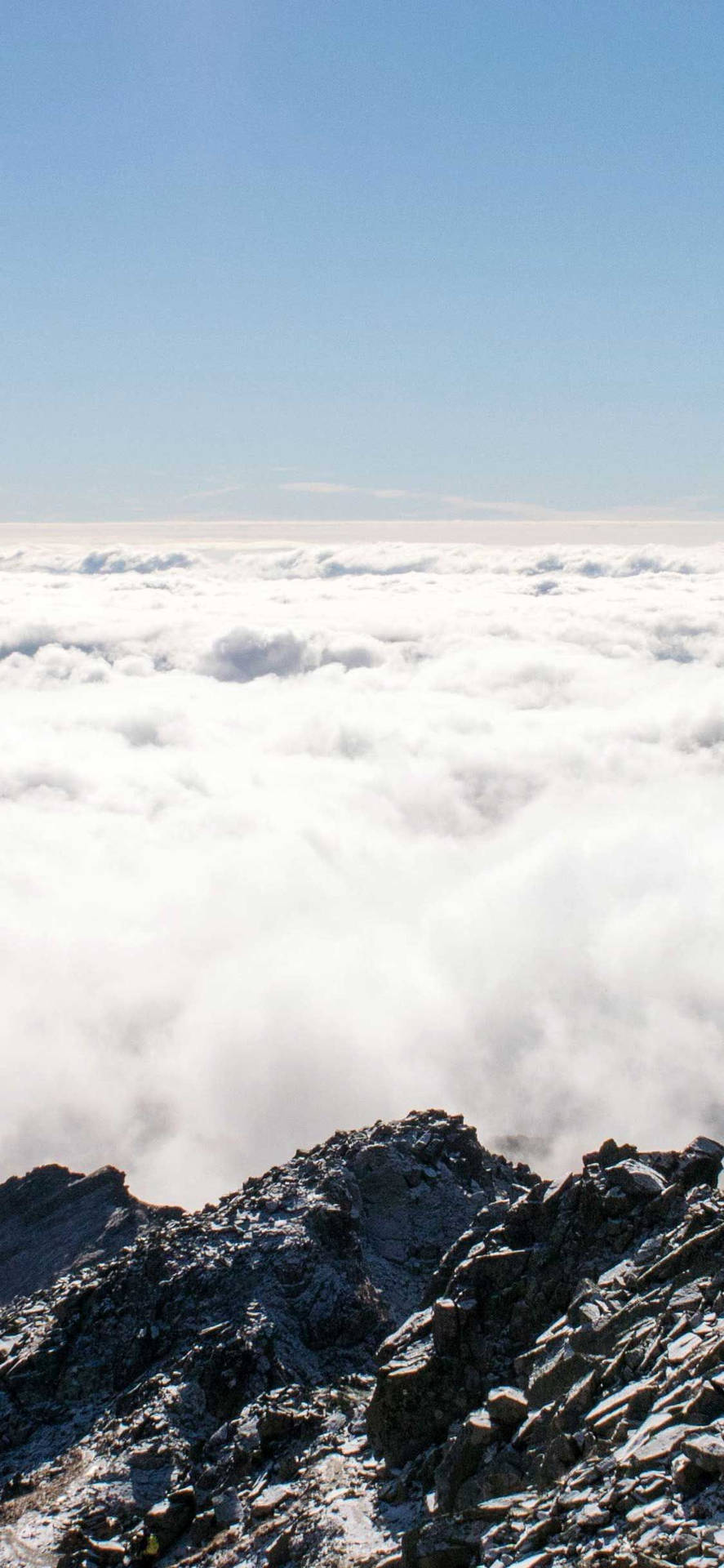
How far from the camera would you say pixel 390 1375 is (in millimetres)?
45594

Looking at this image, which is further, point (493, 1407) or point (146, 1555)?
point (146, 1555)

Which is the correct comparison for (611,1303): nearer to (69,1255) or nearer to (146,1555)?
(146,1555)

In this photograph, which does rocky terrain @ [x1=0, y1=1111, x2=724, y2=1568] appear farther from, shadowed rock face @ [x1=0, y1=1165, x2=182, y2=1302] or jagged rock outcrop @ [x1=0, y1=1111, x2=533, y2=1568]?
shadowed rock face @ [x1=0, y1=1165, x2=182, y2=1302]

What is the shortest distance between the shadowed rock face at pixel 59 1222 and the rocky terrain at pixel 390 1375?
21.8 m

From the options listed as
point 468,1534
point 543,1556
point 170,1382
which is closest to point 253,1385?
point 170,1382

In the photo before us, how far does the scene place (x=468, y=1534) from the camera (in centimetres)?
3047

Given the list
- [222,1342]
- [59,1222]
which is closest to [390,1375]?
[222,1342]

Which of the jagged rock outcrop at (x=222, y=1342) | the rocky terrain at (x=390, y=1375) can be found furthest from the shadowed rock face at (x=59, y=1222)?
the rocky terrain at (x=390, y=1375)

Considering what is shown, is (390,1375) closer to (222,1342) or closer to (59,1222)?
(222,1342)

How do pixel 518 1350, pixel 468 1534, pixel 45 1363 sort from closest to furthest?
pixel 468 1534
pixel 518 1350
pixel 45 1363

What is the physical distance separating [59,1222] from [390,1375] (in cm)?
7298

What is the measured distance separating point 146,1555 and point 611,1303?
80.3 feet

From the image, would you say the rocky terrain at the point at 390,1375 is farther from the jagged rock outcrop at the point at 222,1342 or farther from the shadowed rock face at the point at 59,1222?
the shadowed rock face at the point at 59,1222

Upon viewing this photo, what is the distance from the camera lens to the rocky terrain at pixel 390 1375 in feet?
94.2
